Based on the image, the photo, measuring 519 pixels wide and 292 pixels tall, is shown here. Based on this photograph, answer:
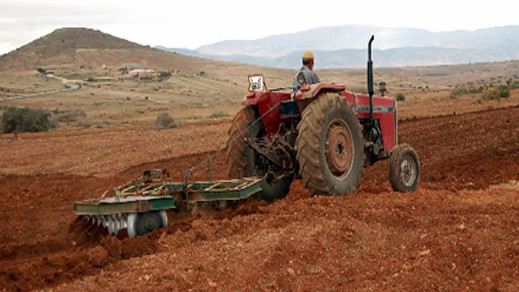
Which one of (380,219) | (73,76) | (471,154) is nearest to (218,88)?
(73,76)

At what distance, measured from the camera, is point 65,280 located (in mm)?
5855

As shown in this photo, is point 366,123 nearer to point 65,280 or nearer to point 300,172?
point 300,172

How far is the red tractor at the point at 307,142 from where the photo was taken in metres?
8.27

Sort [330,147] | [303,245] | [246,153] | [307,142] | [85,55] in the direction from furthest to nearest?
[85,55], [246,153], [330,147], [307,142], [303,245]

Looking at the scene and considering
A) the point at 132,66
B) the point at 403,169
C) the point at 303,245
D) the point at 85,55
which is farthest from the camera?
the point at 85,55

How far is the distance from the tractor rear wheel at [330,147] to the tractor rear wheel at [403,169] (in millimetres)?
727

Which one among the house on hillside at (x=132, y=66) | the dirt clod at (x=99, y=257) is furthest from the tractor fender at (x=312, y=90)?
the house on hillside at (x=132, y=66)

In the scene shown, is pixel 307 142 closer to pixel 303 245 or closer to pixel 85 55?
pixel 303 245

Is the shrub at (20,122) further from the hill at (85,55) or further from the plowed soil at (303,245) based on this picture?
the hill at (85,55)

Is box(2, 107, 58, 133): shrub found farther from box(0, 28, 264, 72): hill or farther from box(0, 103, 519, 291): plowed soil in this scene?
box(0, 28, 264, 72): hill

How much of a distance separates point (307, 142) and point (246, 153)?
1407mm

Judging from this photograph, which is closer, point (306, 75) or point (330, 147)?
point (330, 147)

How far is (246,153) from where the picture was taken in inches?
366

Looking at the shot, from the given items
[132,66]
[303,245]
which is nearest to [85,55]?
[132,66]
